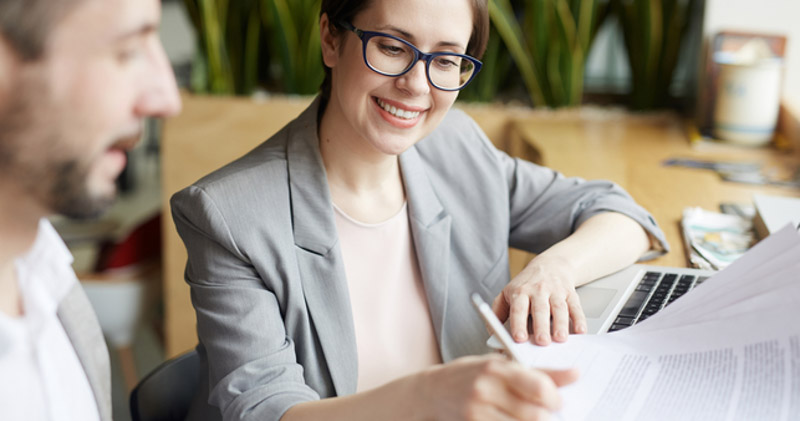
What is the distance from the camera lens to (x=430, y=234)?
131 centimetres

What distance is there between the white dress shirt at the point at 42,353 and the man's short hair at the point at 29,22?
21 centimetres

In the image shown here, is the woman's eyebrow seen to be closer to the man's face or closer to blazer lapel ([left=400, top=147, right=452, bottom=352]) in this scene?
blazer lapel ([left=400, top=147, right=452, bottom=352])

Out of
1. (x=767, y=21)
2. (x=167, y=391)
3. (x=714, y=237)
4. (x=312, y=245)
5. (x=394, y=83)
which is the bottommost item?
(x=167, y=391)

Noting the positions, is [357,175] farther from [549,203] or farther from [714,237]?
[714,237]

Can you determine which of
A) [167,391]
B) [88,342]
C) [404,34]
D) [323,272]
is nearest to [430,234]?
[323,272]

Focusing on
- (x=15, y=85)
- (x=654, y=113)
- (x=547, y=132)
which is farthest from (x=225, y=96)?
(x=15, y=85)

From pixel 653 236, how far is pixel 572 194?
0.16 metres

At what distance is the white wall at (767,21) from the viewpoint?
220 centimetres

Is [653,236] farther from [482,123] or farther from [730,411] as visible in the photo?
[482,123]

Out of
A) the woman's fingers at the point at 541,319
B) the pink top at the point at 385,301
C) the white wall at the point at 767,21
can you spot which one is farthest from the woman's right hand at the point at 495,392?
the white wall at the point at 767,21

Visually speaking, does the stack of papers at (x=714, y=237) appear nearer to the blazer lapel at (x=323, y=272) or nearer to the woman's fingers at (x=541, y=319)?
the woman's fingers at (x=541, y=319)

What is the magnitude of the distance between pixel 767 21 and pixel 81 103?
208 cm

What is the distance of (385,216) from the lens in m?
1.31

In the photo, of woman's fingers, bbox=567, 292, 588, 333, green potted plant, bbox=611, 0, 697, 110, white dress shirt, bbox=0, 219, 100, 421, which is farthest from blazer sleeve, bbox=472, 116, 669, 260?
green potted plant, bbox=611, 0, 697, 110
